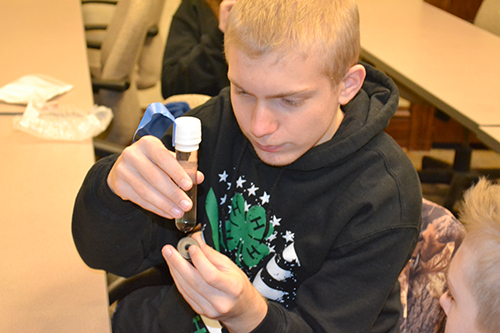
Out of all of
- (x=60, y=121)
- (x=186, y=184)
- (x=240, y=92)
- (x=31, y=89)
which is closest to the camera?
(x=186, y=184)

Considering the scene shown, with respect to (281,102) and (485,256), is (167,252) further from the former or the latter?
(485,256)

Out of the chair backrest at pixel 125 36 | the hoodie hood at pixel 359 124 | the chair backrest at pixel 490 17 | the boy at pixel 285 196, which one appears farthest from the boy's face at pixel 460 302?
the chair backrest at pixel 490 17

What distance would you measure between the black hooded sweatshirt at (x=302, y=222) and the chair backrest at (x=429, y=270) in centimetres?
4

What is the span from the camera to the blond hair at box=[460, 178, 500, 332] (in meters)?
0.78

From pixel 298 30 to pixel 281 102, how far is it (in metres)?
0.14

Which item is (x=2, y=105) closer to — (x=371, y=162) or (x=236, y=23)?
(x=236, y=23)

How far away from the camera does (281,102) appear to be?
3.26 feet

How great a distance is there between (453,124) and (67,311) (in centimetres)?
345

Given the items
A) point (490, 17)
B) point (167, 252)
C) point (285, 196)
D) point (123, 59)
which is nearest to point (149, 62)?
point (123, 59)

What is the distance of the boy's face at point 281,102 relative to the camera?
96 centimetres

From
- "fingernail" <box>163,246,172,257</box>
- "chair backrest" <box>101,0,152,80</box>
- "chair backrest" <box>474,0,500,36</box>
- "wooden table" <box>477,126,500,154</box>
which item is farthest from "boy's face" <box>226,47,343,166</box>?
"chair backrest" <box>474,0,500,36</box>

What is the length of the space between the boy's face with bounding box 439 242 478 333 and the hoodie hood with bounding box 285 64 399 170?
306 mm

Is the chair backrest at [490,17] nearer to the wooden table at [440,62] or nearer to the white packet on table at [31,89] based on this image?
the wooden table at [440,62]

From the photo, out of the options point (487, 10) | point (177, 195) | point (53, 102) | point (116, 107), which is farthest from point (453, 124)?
point (177, 195)
